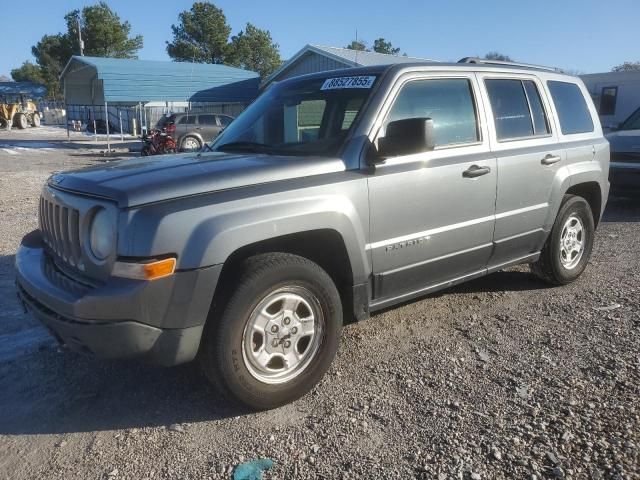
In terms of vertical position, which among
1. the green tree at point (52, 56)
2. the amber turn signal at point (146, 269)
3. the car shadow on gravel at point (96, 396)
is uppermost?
the green tree at point (52, 56)

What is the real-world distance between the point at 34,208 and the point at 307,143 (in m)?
6.94

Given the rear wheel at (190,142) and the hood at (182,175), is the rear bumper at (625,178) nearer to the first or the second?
the hood at (182,175)

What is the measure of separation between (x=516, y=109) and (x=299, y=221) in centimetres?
241

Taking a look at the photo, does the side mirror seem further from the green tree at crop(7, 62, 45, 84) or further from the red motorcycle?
the green tree at crop(7, 62, 45, 84)

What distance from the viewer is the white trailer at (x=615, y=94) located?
592 inches

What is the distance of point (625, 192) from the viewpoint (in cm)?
903

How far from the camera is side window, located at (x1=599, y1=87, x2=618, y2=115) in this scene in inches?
608

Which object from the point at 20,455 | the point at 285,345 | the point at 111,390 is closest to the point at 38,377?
the point at 111,390

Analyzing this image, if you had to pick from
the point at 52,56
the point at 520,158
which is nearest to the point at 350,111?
the point at 520,158

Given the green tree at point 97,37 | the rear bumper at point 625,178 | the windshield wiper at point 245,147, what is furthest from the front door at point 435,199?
the green tree at point 97,37

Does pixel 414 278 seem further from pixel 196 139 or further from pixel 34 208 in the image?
pixel 196 139

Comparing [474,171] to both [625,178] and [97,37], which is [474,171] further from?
[97,37]

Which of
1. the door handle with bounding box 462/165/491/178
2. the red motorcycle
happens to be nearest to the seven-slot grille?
the door handle with bounding box 462/165/491/178

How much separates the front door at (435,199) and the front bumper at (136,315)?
45.9 inches
